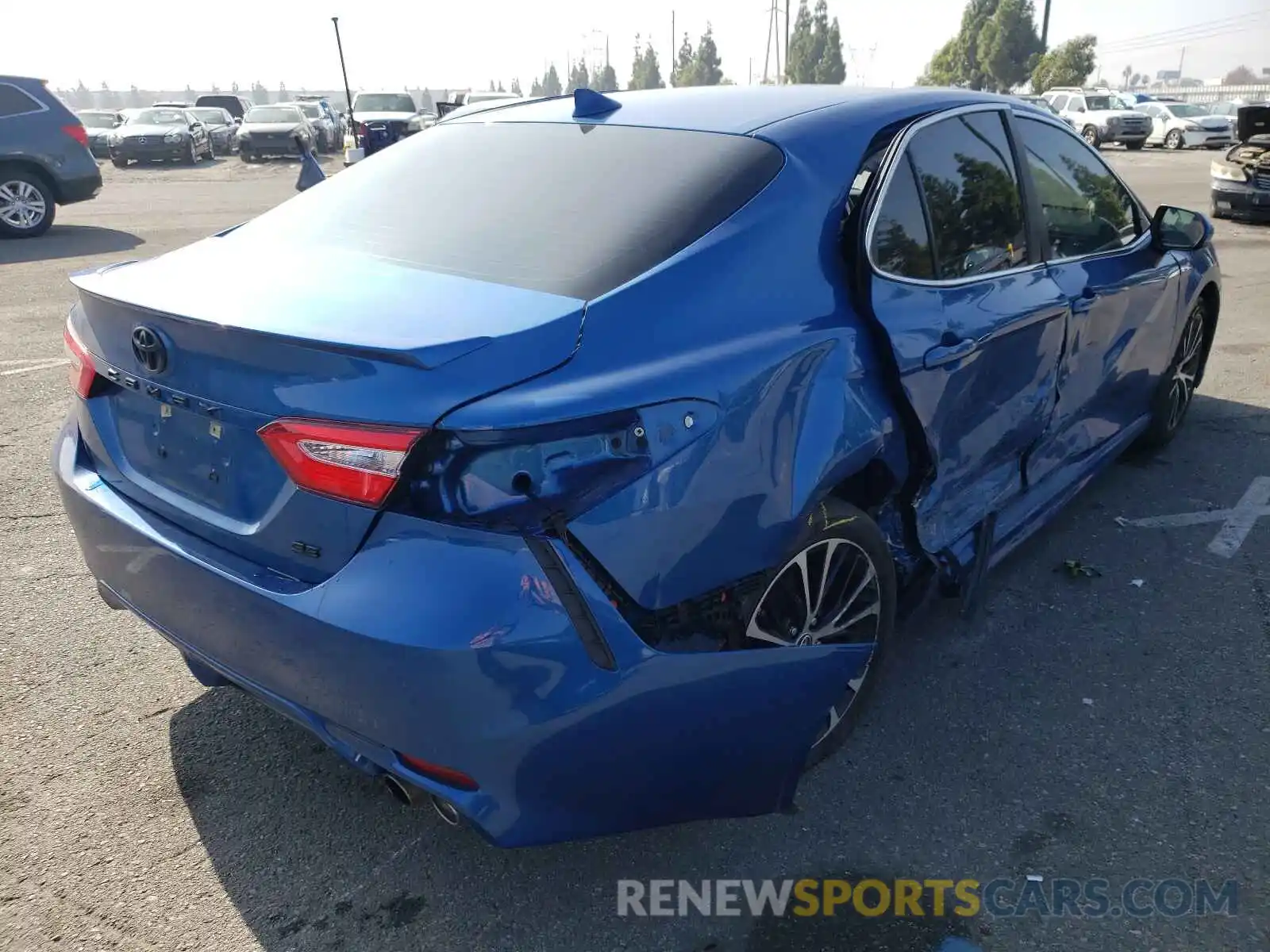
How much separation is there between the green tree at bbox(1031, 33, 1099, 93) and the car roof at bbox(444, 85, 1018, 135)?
6380cm

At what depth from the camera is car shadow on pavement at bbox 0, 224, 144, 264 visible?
37.7ft

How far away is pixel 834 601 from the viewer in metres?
2.68

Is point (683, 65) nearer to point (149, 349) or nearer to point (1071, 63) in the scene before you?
point (1071, 63)

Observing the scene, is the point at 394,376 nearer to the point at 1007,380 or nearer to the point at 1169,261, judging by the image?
the point at 1007,380

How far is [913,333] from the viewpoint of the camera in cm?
266

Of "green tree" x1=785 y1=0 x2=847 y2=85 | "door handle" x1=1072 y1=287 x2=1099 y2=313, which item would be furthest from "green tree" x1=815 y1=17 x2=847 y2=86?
"door handle" x1=1072 y1=287 x2=1099 y2=313

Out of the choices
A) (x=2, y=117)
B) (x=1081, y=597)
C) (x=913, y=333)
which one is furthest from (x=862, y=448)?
(x=2, y=117)

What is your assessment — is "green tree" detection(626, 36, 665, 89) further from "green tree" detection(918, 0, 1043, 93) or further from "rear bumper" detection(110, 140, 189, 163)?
"rear bumper" detection(110, 140, 189, 163)

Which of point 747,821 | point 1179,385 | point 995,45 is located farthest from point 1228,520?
point 995,45

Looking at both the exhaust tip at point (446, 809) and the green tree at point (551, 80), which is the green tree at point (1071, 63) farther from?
the green tree at point (551, 80)

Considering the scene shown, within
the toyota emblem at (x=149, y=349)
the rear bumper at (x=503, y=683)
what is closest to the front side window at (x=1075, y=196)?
the rear bumper at (x=503, y=683)

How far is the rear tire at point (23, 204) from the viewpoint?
41.3ft

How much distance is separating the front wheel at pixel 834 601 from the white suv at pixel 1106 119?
32731 mm

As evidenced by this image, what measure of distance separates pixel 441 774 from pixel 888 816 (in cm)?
123
